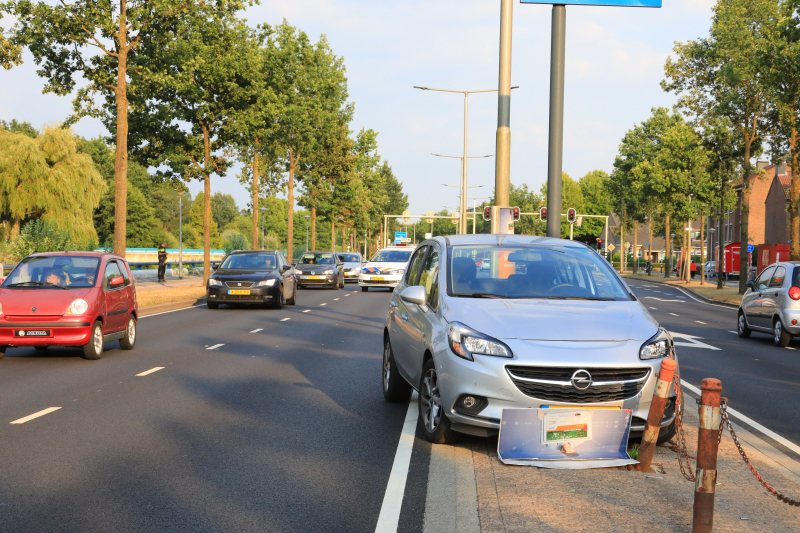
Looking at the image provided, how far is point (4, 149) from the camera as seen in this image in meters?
44.5

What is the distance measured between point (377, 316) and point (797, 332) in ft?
32.1

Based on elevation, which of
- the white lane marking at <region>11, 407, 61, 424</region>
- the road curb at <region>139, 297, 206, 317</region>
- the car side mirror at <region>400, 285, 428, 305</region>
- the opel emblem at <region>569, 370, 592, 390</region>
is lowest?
the road curb at <region>139, 297, 206, 317</region>

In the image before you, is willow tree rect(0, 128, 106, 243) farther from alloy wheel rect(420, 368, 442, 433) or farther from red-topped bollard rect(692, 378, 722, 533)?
red-topped bollard rect(692, 378, 722, 533)

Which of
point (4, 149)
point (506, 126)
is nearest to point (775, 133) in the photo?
point (506, 126)

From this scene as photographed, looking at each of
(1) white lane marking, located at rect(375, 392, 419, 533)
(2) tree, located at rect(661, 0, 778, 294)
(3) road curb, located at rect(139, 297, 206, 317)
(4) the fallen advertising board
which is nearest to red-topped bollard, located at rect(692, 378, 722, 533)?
(4) the fallen advertising board

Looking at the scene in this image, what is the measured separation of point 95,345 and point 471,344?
24.7 feet

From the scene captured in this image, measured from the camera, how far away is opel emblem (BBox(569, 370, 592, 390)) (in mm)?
5547

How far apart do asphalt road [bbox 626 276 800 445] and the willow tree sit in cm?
3477

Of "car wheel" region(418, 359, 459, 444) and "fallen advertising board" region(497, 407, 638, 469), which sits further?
"car wheel" region(418, 359, 459, 444)

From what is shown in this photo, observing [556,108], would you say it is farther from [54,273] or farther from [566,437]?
[566,437]

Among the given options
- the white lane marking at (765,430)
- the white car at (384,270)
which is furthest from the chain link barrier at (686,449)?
the white car at (384,270)

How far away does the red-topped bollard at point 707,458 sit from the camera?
4238mm

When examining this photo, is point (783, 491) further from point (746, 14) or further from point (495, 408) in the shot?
point (746, 14)

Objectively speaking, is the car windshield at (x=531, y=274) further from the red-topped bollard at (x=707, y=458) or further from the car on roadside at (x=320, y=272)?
the car on roadside at (x=320, y=272)
